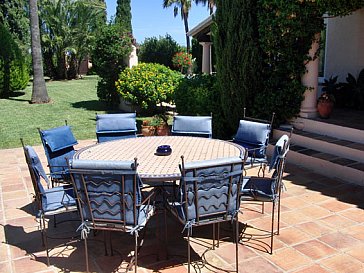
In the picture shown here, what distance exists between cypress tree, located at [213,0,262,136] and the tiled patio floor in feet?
9.38

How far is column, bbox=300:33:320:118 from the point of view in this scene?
6.85 metres

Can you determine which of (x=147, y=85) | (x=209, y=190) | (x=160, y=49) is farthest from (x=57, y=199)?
(x=160, y=49)

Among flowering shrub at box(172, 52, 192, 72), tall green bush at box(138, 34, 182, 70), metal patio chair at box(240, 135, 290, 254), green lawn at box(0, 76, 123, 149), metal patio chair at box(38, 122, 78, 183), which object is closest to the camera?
metal patio chair at box(240, 135, 290, 254)

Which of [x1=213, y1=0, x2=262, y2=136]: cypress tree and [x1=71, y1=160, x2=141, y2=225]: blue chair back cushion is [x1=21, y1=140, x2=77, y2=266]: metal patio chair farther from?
[x1=213, y1=0, x2=262, y2=136]: cypress tree

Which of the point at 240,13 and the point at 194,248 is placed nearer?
the point at 194,248

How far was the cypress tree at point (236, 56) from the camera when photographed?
22.8 feet

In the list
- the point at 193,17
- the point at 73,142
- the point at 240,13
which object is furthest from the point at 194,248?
the point at 193,17

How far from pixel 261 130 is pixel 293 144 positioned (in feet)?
7.73

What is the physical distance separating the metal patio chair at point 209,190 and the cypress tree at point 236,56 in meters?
4.46

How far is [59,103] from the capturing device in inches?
576

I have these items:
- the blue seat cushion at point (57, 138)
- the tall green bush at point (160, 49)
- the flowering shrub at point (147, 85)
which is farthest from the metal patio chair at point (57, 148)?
the tall green bush at point (160, 49)

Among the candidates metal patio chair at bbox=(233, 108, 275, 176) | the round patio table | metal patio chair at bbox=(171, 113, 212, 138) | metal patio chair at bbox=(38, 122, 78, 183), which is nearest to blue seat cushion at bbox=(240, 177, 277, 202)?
the round patio table

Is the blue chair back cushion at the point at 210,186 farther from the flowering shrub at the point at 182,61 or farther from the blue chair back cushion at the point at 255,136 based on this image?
the flowering shrub at the point at 182,61

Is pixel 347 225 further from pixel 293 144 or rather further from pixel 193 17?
pixel 193 17
